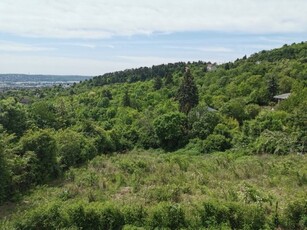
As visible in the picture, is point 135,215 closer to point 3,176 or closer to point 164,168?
point 3,176

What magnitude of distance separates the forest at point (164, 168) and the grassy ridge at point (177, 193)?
41 millimetres

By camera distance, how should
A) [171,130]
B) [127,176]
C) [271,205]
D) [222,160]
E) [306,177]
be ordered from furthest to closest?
[171,130], [222,160], [127,176], [306,177], [271,205]

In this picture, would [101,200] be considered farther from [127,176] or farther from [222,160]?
[222,160]

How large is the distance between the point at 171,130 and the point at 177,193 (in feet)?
50.0

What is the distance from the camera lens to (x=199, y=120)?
1136 inches

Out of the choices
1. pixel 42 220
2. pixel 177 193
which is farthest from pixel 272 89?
pixel 42 220

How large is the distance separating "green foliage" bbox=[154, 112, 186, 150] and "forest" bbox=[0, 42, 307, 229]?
0.29ft

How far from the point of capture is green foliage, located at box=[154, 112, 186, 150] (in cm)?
2859

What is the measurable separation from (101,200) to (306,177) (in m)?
9.04

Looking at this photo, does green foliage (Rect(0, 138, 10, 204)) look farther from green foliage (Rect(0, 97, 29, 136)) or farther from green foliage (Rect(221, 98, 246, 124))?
green foliage (Rect(221, 98, 246, 124))

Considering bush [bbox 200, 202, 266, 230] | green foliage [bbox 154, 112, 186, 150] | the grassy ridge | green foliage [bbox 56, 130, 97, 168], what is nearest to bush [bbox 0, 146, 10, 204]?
the grassy ridge

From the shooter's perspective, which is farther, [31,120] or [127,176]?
[31,120]

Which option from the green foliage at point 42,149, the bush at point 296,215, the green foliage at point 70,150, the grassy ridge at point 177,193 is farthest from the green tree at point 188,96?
the bush at point 296,215

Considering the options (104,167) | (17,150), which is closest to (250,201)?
(104,167)
